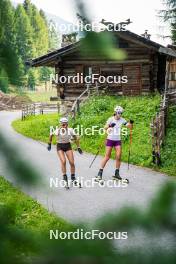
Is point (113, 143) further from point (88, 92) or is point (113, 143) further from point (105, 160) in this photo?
point (88, 92)

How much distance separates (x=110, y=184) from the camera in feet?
32.2

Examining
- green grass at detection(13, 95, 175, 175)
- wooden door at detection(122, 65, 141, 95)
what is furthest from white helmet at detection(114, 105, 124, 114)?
wooden door at detection(122, 65, 141, 95)

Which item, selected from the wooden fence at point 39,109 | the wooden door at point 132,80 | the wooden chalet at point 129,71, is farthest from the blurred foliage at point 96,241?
the wooden fence at point 39,109

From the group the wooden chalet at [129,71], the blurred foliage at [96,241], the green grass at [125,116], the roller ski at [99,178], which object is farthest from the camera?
the wooden chalet at [129,71]

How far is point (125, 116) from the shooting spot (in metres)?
17.4

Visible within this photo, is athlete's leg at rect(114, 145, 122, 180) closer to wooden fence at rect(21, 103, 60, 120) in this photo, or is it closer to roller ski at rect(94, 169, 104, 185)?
roller ski at rect(94, 169, 104, 185)

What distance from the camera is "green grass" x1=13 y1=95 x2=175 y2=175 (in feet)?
43.2

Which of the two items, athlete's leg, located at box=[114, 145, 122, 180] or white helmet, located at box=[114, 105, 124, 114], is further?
athlete's leg, located at box=[114, 145, 122, 180]

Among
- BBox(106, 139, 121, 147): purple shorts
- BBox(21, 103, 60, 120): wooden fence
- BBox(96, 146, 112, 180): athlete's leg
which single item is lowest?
BBox(21, 103, 60, 120): wooden fence

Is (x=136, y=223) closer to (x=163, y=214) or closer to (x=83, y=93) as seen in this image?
(x=163, y=214)

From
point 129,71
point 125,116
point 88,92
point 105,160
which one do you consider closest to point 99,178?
point 105,160

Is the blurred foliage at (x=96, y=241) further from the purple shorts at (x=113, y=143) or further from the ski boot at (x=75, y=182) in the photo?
the purple shorts at (x=113, y=143)

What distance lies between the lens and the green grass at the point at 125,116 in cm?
1317

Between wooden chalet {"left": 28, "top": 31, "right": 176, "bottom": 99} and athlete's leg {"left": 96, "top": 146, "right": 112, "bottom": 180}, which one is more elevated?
wooden chalet {"left": 28, "top": 31, "right": 176, "bottom": 99}
